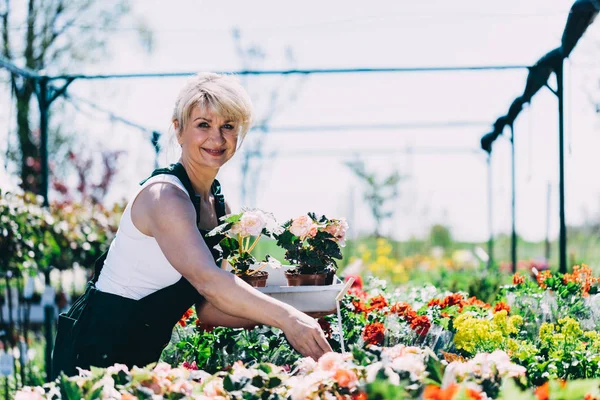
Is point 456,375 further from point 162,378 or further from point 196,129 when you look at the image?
point 196,129

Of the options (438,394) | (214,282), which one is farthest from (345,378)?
(214,282)

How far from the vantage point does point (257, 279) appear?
7.14ft

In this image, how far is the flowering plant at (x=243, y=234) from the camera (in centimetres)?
200

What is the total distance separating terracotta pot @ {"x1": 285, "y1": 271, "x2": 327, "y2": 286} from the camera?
218 cm

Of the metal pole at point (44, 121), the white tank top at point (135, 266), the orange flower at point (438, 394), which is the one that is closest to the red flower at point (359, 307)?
the white tank top at point (135, 266)

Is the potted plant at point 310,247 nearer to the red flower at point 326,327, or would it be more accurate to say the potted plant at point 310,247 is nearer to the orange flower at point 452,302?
the red flower at point 326,327

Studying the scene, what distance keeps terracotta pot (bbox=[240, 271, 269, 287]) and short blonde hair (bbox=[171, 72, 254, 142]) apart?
495 mm

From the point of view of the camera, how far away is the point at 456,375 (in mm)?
1387

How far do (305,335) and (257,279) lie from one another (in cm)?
56

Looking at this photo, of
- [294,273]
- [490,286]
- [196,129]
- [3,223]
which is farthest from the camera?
[490,286]

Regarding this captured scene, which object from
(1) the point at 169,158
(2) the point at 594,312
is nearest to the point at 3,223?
(1) the point at 169,158

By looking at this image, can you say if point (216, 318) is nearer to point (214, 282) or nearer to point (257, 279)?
point (257, 279)

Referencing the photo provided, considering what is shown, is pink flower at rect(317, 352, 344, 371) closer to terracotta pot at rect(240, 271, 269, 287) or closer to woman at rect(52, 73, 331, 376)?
woman at rect(52, 73, 331, 376)

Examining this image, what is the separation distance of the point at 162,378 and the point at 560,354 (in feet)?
3.78
